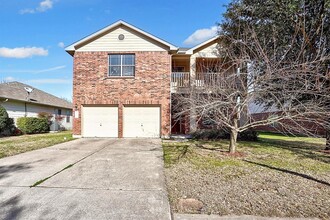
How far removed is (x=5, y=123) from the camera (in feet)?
51.8

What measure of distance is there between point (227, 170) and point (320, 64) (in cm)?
655

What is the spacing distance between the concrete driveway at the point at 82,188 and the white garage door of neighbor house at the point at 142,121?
6683mm

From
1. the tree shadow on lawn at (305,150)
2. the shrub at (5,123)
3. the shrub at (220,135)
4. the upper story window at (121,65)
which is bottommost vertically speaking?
the tree shadow on lawn at (305,150)

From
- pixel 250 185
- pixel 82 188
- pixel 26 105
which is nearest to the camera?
pixel 82 188

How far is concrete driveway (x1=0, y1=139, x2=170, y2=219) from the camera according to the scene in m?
3.72

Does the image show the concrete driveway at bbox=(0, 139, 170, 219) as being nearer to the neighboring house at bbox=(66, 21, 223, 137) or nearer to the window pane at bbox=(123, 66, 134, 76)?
the neighboring house at bbox=(66, 21, 223, 137)

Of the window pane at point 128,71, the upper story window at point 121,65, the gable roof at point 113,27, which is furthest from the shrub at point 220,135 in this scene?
the upper story window at point 121,65

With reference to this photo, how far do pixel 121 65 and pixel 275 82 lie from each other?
9.35 metres

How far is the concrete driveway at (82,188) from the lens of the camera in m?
3.72

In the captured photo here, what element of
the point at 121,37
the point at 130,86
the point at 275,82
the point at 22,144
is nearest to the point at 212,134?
the point at 130,86

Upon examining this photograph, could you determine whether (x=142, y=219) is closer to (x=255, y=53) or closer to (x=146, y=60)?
(x=255, y=53)

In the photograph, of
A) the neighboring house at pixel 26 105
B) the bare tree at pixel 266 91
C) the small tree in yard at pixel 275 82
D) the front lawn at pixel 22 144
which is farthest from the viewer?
the neighboring house at pixel 26 105

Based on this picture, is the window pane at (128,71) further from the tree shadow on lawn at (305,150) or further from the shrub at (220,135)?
the tree shadow on lawn at (305,150)

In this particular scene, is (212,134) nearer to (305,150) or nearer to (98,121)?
(305,150)
